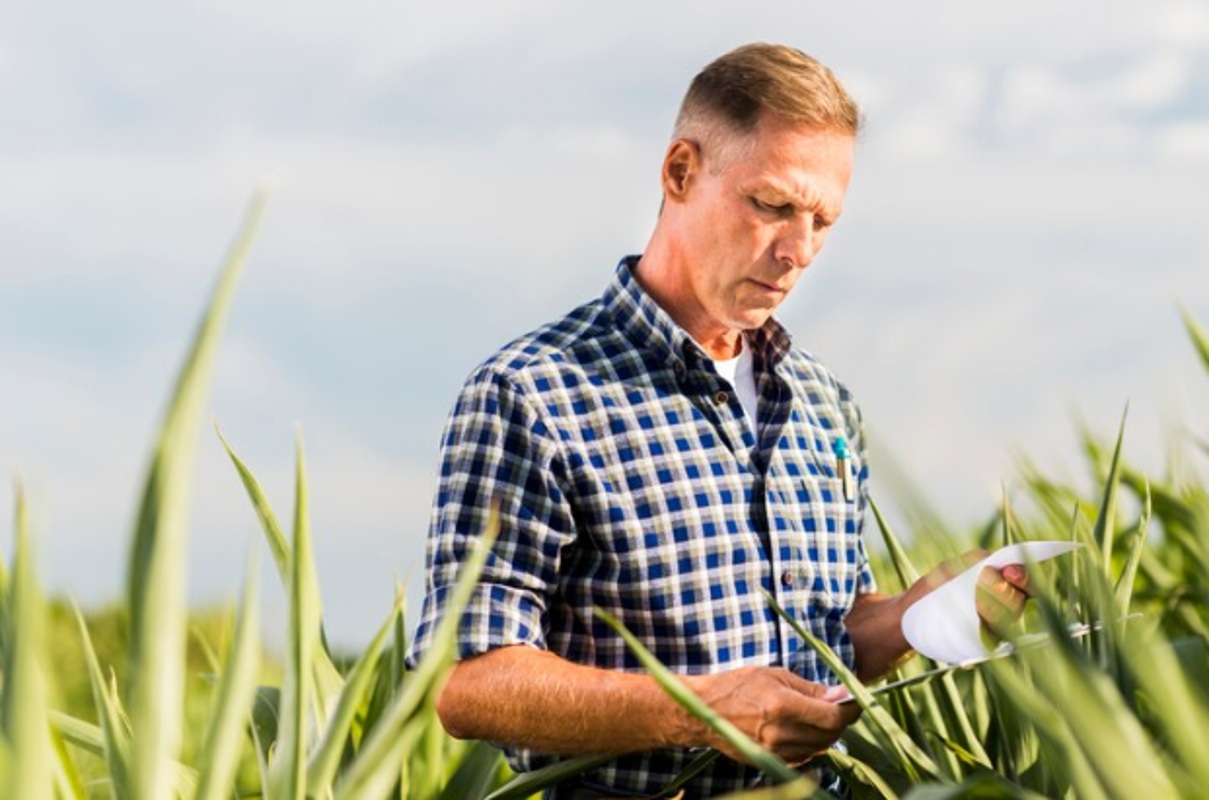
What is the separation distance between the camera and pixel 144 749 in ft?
2.89

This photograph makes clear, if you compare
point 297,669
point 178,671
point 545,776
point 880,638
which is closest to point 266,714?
point 545,776

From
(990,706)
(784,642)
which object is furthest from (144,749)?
(990,706)

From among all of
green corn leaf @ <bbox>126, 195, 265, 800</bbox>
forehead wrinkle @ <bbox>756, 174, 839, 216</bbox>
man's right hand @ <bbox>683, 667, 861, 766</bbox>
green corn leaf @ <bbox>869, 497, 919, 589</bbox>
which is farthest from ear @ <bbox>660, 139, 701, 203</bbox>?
green corn leaf @ <bbox>126, 195, 265, 800</bbox>

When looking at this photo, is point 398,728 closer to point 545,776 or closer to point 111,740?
point 111,740

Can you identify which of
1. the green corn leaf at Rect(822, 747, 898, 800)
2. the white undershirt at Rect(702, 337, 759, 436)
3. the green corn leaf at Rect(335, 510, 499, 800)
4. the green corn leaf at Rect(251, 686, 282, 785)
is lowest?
the green corn leaf at Rect(822, 747, 898, 800)

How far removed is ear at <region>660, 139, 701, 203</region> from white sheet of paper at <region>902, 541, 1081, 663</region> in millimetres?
502

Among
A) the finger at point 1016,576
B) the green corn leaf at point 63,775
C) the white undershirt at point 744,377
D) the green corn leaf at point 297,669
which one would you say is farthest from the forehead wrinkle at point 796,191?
the green corn leaf at point 63,775

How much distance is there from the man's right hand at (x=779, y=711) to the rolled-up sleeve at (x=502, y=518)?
241 mm

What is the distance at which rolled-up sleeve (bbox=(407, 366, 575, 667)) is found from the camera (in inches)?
62.0

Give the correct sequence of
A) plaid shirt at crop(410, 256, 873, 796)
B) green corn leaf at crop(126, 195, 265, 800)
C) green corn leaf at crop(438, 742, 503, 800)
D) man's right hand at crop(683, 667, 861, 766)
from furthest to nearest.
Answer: green corn leaf at crop(438, 742, 503, 800) < plaid shirt at crop(410, 256, 873, 796) < man's right hand at crop(683, 667, 861, 766) < green corn leaf at crop(126, 195, 265, 800)

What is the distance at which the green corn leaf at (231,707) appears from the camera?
3.09 feet

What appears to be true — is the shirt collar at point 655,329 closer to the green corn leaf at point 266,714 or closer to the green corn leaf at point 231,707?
the green corn leaf at point 266,714

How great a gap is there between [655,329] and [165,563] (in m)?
0.97

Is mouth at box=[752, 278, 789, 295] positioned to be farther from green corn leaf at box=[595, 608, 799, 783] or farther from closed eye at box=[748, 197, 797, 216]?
green corn leaf at box=[595, 608, 799, 783]
